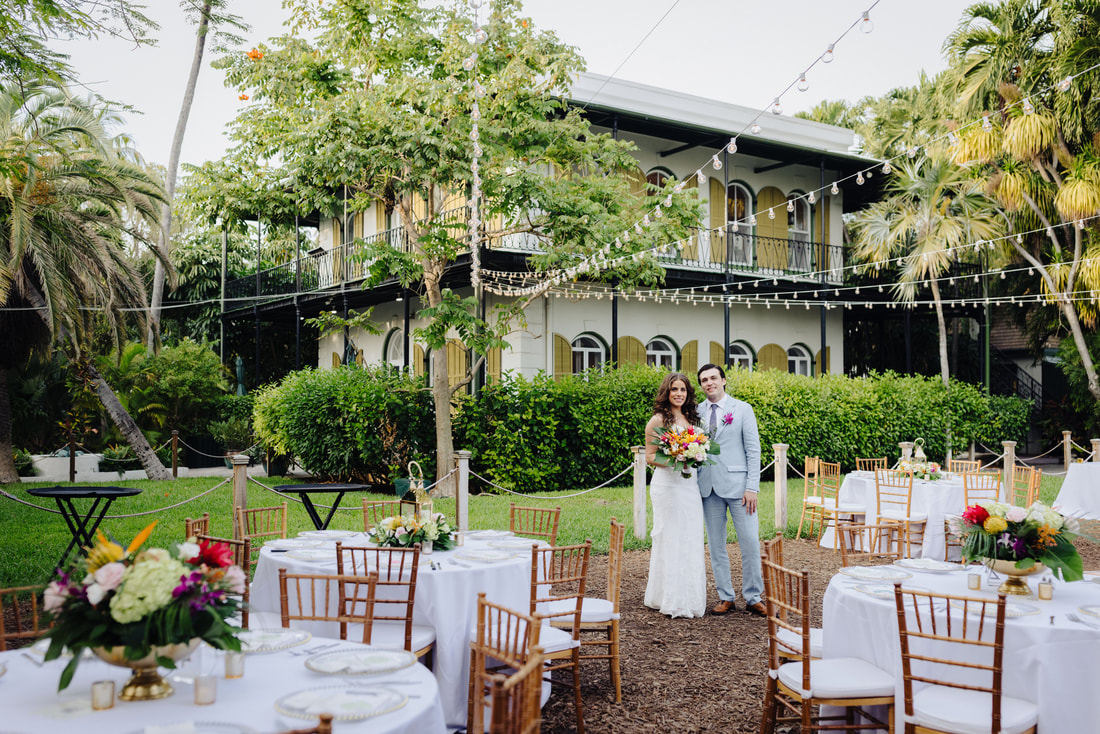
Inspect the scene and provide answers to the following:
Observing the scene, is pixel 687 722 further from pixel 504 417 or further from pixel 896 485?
→ pixel 504 417

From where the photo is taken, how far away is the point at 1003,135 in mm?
16703

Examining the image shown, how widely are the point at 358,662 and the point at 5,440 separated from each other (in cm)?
1580

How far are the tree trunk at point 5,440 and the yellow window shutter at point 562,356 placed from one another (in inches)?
405

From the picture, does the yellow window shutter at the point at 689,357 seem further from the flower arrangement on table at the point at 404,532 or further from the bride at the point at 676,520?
the flower arrangement on table at the point at 404,532

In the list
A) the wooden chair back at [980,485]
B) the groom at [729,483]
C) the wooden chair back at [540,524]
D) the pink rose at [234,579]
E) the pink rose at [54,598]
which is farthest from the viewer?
the wooden chair back at [980,485]

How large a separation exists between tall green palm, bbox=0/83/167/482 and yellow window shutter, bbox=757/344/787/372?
13447mm

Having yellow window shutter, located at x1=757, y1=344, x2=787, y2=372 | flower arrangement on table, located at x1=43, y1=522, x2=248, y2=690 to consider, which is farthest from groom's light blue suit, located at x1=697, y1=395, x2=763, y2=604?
yellow window shutter, located at x1=757, y1=344, x2=787, y2=372

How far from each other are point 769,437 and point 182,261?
65.5ft

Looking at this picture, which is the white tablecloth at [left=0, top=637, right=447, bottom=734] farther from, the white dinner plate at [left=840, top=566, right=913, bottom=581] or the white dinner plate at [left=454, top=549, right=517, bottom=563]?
the white dinner plate at [left=840, top=566, right=913, bottom=581]

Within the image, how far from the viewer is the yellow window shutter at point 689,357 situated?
62.7 feet

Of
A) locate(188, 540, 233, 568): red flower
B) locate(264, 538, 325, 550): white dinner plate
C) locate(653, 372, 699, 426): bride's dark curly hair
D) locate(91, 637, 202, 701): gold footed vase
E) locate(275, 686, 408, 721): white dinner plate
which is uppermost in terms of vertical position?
locate(653, 372, 699, 426): bride's dark curly hair

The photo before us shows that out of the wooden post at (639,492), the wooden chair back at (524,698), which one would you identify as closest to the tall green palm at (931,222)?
the wooden post at (639,492)

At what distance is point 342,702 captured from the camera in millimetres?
2539

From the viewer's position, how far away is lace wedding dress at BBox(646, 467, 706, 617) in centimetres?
633
